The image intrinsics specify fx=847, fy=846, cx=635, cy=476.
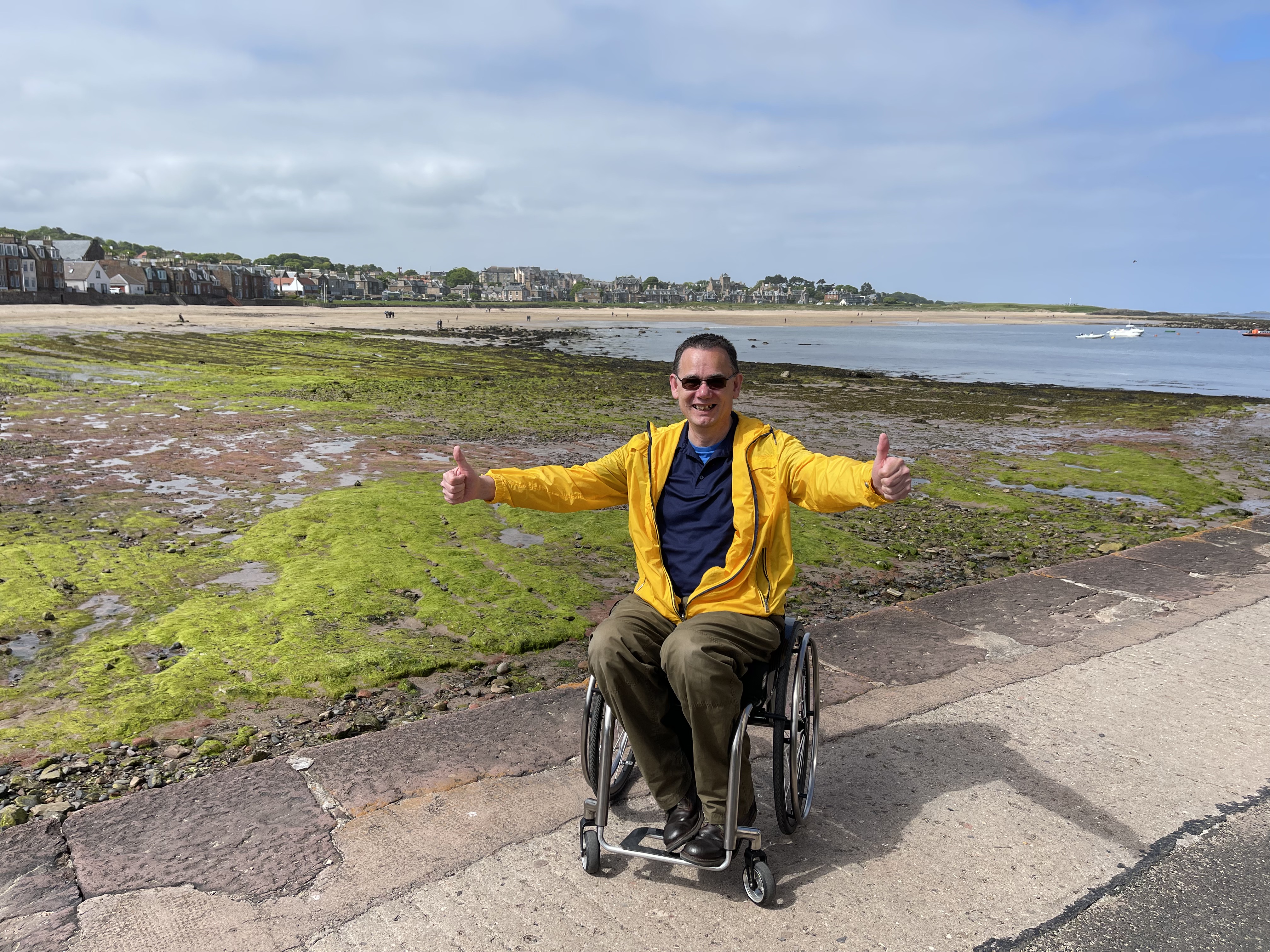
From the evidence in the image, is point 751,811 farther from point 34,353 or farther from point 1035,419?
point 34,353

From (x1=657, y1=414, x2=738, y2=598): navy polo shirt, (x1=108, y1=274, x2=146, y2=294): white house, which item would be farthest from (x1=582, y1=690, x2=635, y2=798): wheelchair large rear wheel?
(x1=108, y1=274, x2=146, y2=294): white house

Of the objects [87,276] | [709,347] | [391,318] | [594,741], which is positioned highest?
[87,276]

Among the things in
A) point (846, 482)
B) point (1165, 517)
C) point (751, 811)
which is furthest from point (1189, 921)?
point (1165, 517)

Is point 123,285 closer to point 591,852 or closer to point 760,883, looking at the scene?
point 591,852

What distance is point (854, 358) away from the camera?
160ft

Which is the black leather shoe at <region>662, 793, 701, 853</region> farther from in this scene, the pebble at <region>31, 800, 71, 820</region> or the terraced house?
the terraced house

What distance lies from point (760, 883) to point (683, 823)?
34 centimetres

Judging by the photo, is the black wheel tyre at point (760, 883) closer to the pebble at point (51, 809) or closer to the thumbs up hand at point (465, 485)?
the thumbs up hand at point (465, 485)

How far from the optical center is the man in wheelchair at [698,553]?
116 inches

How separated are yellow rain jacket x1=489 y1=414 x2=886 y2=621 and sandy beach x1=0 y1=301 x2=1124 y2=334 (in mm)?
44442

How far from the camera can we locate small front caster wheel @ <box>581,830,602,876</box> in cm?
296

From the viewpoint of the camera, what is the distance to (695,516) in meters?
3.26

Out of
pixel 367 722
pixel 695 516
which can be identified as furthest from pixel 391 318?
pixel 695 516

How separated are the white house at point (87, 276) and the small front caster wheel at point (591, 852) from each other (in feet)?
390
